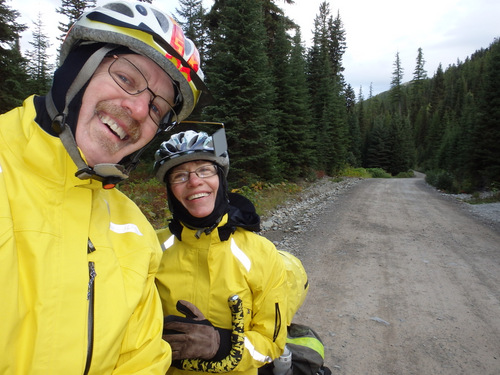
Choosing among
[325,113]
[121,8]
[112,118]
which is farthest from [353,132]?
[112,118]

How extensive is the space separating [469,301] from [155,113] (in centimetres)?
598

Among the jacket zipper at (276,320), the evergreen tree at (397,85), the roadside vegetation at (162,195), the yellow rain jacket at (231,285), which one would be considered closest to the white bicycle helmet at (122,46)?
the yellow rain jacket at (231,285)

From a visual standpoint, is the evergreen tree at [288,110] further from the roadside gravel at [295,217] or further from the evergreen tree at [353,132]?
the evergreen tree at [353,132]

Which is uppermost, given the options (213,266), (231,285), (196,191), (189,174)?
(189,174)

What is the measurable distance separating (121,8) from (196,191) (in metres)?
1.25

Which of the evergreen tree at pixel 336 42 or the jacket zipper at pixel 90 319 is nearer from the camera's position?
the jacket zipper at pixel 90 319

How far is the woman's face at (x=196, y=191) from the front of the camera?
2.28 metres

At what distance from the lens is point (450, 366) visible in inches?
142

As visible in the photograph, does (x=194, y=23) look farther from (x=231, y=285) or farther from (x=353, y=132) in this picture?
(x=353, y=132)

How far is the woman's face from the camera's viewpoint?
2275 mm

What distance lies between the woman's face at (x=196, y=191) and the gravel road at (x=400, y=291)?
2813 millimetres

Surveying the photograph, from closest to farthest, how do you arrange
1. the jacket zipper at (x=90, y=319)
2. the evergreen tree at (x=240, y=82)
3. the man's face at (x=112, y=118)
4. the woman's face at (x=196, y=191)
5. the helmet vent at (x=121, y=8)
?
1. the jacket zipper at (x=90, y=319)
2. the man's face at (x=112, y=118)
3. the helmet vent at (x=121, y=8)
4. the woman's face at (x=196, y=191)
5. the evergreen tree at (x=240, y=82)

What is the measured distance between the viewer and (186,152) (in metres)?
2.37

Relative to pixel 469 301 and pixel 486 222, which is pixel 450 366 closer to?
pixel 469 301
